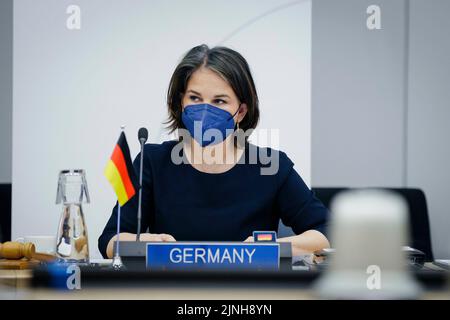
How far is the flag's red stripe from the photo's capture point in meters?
1.51

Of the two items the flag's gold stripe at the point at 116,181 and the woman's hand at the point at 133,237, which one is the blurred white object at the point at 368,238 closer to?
the flag's gold stripe at the point at 116,181

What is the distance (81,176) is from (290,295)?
0.62m

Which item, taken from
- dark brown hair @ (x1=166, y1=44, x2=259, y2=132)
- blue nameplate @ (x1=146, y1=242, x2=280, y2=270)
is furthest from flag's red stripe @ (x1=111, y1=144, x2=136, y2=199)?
dark brown hair @ (x1=166, y1=44, x2=259, y2=132)

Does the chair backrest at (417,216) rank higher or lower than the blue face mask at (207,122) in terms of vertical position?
lower

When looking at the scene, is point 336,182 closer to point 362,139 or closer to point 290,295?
point 362,139

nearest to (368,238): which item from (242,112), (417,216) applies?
(242,112)

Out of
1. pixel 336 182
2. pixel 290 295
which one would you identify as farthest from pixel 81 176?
pixel 336 182

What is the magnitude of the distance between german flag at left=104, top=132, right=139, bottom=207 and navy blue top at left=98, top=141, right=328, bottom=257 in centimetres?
60

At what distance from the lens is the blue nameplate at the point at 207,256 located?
1306 millimetres

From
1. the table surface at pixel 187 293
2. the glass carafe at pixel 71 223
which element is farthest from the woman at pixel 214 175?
the table surface at pixel 187 293

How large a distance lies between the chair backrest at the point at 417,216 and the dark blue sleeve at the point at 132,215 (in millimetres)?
875

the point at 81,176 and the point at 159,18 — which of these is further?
the point at 159,18

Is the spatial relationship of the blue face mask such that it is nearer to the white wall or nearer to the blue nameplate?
the white wall
